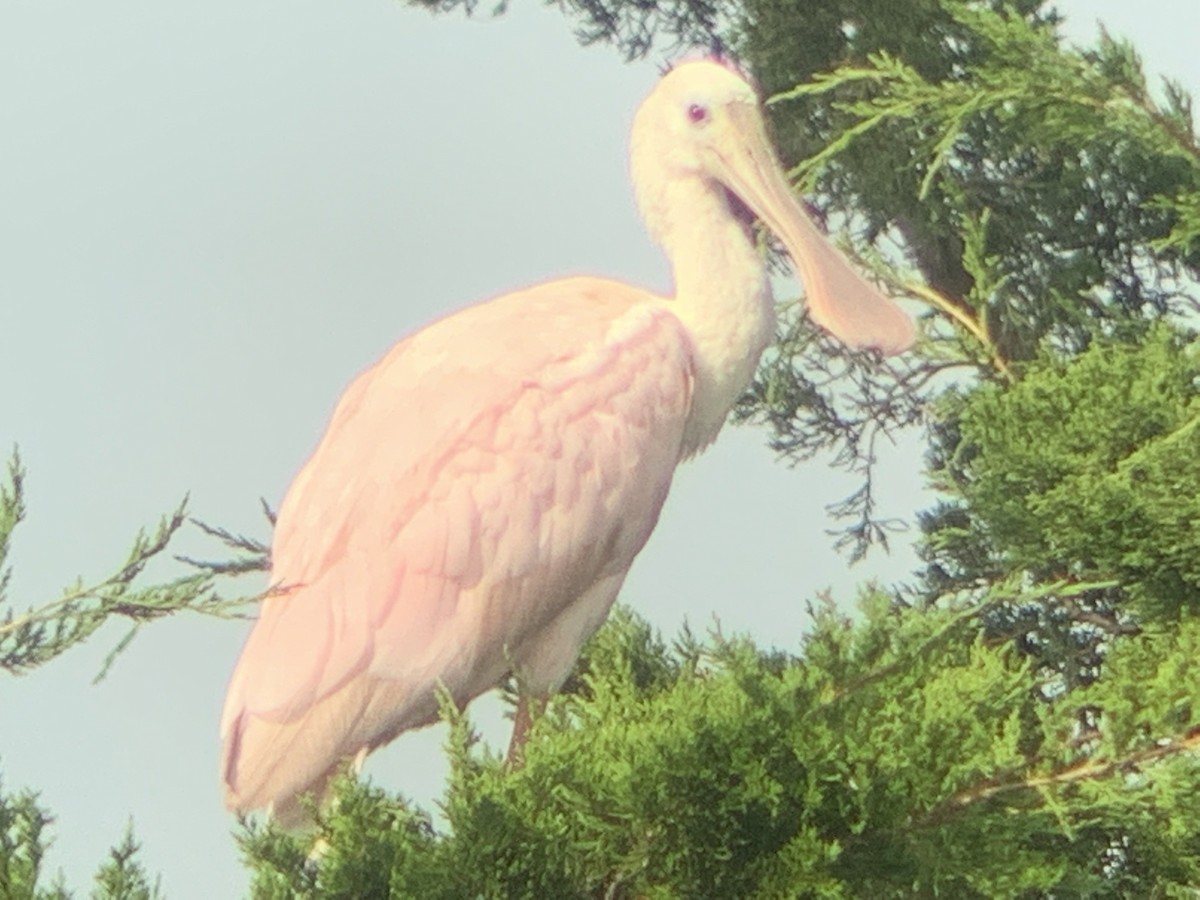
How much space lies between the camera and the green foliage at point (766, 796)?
2484mm

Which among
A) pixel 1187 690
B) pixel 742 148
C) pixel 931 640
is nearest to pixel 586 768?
pixel 931 640

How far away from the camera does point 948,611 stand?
279cm

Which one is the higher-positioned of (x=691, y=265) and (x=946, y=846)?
(x=691, y=265)

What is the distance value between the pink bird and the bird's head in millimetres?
12

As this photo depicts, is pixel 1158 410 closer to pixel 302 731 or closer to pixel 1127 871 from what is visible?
pixel 1127 871

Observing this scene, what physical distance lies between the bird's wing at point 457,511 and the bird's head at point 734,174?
304 mm

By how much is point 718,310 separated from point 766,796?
4.60 feet

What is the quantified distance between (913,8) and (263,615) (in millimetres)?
1759

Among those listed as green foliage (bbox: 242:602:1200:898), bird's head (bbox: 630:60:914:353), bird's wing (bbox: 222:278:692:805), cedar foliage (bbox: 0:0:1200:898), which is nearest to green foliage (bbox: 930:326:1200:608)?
cedar foliage (bbox: 0:0:1200:898)

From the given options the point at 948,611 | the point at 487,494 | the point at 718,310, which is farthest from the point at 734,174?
the point at 948,611

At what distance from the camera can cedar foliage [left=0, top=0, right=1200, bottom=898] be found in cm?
253

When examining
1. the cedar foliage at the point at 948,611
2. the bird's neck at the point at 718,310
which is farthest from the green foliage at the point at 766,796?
→ the bird's neck at the point at 718,310

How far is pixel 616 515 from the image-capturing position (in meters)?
3.64

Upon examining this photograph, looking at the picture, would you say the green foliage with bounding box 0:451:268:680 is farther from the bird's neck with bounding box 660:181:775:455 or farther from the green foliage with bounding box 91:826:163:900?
the bird's neck with bounding box 660:181:775:455
